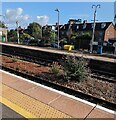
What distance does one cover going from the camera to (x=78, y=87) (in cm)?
874

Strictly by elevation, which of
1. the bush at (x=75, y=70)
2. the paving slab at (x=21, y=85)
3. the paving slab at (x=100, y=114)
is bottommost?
the paving slab at (x=100, y=114)

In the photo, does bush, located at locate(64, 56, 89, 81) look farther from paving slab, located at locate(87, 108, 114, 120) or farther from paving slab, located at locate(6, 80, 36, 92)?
paving slab, located at locate(87, 108, 114, 120)

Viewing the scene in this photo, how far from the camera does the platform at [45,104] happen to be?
5.38m

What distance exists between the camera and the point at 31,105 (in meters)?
5.89

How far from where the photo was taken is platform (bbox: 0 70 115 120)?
5.38m

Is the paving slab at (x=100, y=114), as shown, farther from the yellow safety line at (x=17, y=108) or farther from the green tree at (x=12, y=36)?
the green tree at (x=12, y=36)

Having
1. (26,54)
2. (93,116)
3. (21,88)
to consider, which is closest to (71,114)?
Result: (93,116)

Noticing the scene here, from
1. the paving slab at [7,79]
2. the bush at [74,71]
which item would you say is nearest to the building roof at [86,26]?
the bush at [74,71]

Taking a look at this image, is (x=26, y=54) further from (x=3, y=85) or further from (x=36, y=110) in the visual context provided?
(x=36, y=110)

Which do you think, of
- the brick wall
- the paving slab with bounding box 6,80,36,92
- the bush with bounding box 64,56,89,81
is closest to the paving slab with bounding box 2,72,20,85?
the paving slab with bounding box 6,80,36,92

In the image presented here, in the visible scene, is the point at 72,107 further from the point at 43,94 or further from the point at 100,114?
the point at 43,94

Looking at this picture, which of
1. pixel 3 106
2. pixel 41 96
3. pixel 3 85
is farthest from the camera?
pixel 3 85

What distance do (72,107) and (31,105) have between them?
4.14ft

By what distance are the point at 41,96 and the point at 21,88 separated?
1.16 m
